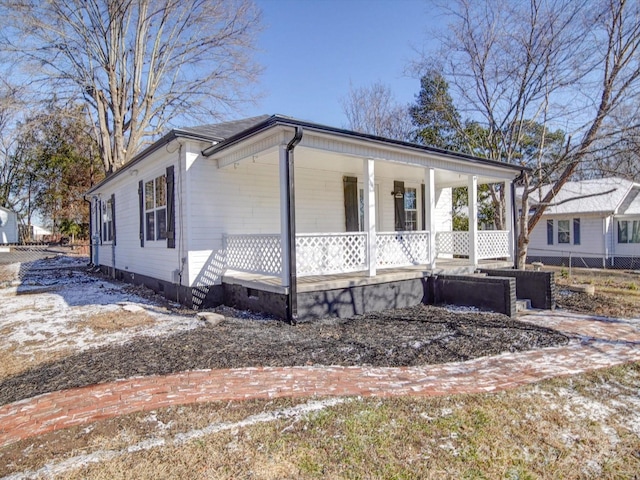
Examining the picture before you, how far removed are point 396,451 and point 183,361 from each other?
110 inches

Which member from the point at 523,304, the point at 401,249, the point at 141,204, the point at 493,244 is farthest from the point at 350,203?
the point at 141,204

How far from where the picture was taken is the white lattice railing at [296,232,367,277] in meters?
6.60

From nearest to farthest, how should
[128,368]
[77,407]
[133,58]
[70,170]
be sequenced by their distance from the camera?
[77,407]
[128,368]
[133,58]
[70,170]

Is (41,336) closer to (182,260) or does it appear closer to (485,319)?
(182,260)

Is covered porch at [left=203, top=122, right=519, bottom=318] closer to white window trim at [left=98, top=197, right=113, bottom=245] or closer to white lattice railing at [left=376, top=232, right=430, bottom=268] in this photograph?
white lattice railing at [left=376, top=232, right=430, bottom=268]

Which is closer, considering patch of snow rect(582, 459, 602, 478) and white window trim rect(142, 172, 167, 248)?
patch of snow rect(582, 459, 602, 478)

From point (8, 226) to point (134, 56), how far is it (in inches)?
776

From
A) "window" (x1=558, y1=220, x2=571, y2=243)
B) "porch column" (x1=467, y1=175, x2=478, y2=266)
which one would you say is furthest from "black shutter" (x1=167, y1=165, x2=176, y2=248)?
"window" (x1=558, y1=220, x2=571, y2=243)

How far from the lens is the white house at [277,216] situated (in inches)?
256

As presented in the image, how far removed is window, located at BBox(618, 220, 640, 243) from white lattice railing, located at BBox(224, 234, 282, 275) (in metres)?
18.4

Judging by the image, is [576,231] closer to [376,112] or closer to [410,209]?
[410,209]

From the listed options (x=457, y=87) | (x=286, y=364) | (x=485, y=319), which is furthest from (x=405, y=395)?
(x=457, y=87)

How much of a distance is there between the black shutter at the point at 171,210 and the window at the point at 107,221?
20.3 ft

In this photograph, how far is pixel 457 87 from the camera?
13.8 metres
